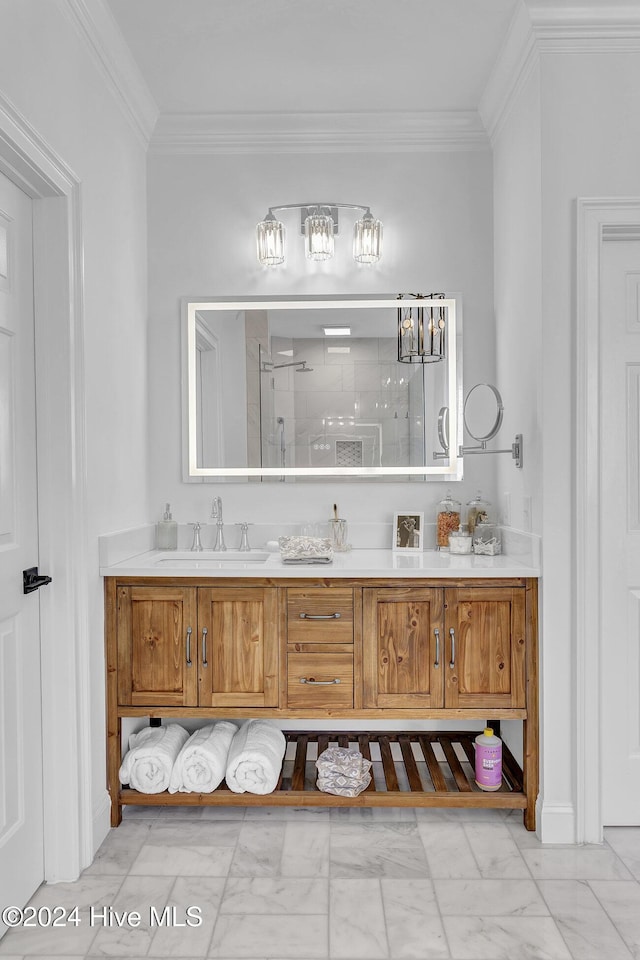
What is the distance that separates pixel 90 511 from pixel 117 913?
3.83 feet

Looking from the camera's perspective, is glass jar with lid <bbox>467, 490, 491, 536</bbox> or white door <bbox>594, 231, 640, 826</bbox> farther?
glass jar with lid <bbox>467, 490, 491, 536</bbox>

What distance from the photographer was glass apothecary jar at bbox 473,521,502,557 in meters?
2.65

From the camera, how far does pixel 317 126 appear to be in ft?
9.51

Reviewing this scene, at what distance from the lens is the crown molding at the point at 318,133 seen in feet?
9.43

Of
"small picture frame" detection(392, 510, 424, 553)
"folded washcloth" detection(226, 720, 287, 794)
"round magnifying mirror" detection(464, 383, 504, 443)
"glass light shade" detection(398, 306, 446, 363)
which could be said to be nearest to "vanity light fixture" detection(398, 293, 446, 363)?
"glass light shade" detection(398, 306, 446, 363)

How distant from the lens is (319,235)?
9.52 ft

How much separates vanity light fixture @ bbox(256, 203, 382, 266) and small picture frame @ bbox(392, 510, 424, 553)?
1.11 meters

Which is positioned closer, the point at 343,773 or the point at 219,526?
the point at 343,773

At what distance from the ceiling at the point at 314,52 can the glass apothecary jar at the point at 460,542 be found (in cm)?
175

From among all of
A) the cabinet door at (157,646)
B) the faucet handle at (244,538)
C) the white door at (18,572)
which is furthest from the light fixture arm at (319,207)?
the cabinet door at (157,646)

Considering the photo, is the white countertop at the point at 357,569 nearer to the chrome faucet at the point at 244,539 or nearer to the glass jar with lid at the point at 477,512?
the glass jar with lid at the point at 477,512

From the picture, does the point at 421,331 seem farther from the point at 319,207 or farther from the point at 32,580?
the point at 32,580

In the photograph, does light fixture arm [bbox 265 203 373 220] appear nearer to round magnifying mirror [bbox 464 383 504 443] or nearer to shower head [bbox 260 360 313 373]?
shower head [bbox 260 360 313 373]

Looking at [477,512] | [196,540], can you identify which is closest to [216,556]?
[196,540]
